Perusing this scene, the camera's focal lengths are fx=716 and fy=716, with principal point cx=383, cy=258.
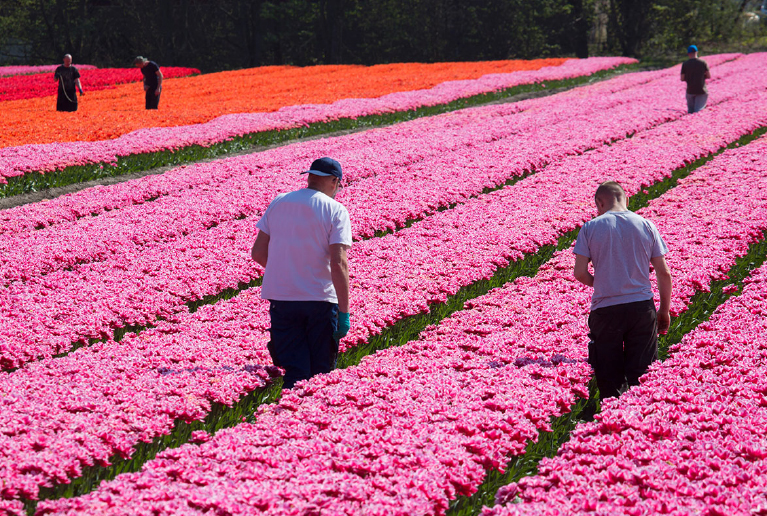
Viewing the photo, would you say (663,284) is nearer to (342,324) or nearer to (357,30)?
(342,324)

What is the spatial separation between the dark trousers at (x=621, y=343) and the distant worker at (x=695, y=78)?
1983cm

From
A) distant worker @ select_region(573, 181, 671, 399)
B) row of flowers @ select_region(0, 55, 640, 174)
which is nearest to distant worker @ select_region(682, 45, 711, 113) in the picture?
row of flowers @ select_region(0, 55, 640, 174)

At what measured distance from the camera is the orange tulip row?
24594 mm

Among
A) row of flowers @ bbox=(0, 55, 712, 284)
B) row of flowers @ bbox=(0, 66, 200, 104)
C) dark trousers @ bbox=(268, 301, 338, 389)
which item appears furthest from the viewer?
row of flowers @ bbox=(0, 66, 200, 104)

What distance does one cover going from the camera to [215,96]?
36344 mm

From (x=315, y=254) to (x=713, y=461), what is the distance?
12.1ft

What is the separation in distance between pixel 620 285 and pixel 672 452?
6.08 ft

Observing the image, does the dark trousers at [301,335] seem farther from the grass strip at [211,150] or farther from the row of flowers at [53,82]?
the row of flowers at [53,82]

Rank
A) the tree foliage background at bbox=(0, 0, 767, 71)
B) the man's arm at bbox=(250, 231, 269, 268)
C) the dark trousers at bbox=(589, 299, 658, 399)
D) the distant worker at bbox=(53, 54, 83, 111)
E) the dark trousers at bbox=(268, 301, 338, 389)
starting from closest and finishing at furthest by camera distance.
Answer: the dark trousers at bbox=(268, 301, 338, 389), the dark trousers at bbox=(589, 299, 658, 399), the man's arm at bbox=(250, 231, 269, 268), the distant worker at bbox=(53, 54, 83, 111), the tree foliage background at bbox=(0, 0, 767, 71)

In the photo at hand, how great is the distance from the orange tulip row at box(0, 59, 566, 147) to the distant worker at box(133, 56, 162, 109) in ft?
1.51

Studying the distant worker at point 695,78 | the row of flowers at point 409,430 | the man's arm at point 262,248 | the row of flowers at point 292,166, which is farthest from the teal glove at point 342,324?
the distant worker at point 695,78

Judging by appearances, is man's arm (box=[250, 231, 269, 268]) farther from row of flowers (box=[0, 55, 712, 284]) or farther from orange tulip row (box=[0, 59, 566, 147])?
orange tulip row (box=[0, 59, 566, 147])

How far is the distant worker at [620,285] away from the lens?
22.1ft

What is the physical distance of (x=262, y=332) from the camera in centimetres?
868
